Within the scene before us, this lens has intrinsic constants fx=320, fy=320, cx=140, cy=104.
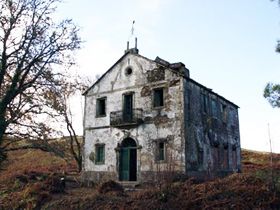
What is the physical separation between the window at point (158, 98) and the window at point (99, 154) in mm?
5645

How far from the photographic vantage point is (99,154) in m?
25.5

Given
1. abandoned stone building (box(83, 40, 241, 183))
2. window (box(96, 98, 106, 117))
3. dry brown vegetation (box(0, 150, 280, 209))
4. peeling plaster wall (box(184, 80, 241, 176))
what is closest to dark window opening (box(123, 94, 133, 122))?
abandoned stone building (box(83, 40, 241, 183))

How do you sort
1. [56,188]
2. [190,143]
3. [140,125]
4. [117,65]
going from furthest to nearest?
1. [117,65]
2. [140,125]
3. [190,143]
4. [56,188]

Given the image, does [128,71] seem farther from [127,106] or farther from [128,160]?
[128,160]

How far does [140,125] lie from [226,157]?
352 inches

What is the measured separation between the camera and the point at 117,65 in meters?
26.3

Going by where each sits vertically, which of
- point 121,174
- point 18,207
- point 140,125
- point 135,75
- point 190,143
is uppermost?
point 135,75

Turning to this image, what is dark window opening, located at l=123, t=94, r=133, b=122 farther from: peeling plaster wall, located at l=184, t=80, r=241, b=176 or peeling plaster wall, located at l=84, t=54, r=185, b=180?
peeling plaster wall, located at l=184, t=80, r=241, b=176

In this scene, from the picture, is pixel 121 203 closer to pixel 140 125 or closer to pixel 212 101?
pixel 140 125

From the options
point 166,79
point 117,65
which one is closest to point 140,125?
point 166,79

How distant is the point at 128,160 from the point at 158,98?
5.13 m

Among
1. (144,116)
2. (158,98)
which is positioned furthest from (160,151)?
(158,98)

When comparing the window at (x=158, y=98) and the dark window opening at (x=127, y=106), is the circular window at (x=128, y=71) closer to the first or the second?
the dark window opening at (x=127, y=106)

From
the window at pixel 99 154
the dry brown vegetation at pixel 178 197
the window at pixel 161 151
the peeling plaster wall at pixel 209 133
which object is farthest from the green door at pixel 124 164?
the dry brown vegetation at pixel 178 197
